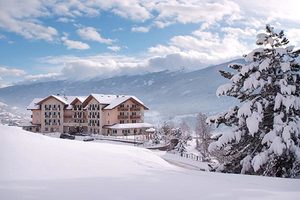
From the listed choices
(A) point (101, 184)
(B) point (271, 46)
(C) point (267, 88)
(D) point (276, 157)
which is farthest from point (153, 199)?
(B) point (271, 46)

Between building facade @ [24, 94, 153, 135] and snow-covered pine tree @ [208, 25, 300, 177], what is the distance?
5879cm

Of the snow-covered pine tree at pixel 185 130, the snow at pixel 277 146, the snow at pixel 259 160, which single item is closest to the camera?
the snow at pixel 277 146

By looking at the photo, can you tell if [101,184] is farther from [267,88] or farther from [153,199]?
[267,88]

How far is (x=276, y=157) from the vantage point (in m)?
14.1

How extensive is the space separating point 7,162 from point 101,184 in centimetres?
318

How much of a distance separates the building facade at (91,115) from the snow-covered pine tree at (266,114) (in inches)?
2315

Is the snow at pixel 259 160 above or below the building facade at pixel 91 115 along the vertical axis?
below

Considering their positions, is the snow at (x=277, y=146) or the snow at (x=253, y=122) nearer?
the snow at (x=277, y=146)

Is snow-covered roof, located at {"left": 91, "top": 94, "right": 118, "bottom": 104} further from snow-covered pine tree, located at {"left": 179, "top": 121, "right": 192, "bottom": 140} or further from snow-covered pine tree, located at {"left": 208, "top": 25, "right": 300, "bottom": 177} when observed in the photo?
snow-covered pine tree, located at {"left": 208, "top": 25, "right": 300, "bottom": 177}

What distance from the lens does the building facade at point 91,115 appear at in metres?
77.8

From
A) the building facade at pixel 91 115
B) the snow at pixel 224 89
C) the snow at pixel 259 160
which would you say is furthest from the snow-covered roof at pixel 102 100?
the snow at pixel 259 160

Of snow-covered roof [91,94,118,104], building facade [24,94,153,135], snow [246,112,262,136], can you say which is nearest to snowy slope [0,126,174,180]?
snow [246,112,262,136]

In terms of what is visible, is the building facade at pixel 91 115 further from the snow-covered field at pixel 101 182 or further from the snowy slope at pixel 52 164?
the snow-covered field at pixel 101 182

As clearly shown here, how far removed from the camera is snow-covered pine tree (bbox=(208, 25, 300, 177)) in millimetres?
14016
